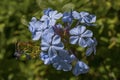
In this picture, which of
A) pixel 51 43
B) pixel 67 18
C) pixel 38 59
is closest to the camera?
A: pixel 51 43

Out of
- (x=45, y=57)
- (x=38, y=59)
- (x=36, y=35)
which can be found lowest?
(x=38, y=59)

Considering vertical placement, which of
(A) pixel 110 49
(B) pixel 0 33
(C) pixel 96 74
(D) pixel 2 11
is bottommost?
(C) pixel 96 74

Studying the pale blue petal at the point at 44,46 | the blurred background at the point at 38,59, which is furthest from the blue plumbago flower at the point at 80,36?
the blurred background at the point at 38,59

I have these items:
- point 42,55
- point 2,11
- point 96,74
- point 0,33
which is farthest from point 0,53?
point 42,55

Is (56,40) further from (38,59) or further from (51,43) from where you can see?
(38,59)

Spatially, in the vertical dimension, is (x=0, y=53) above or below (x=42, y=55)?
below

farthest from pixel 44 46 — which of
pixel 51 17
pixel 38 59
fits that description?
pixel 38 59

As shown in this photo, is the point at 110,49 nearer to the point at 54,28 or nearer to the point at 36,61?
the point at 36,61
